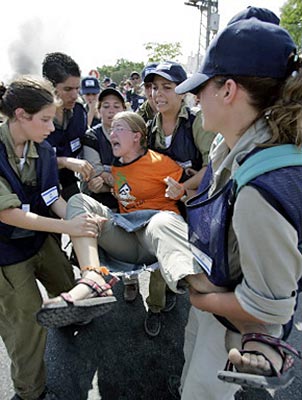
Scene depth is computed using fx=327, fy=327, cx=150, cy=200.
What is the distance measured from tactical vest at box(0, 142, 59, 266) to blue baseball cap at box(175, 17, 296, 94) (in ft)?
3.59

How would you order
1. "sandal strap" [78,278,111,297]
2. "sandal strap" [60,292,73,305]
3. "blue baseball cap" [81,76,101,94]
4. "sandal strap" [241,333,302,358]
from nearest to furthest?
"sandal strap" [241,333,302,358] → "sandal strap" [60,292,73,305] → "sandal strap" [78,278,111,297] → "blue baseball cap" [81,76,101,94]

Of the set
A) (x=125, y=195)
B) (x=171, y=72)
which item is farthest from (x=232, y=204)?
(x=171, y=72)

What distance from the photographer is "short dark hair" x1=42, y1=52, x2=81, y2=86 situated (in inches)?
Result: 96.2

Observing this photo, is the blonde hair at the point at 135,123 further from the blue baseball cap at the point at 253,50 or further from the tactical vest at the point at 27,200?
the blue baseball cap at the point at 253,50

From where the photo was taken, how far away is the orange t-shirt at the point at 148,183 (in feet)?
7.22

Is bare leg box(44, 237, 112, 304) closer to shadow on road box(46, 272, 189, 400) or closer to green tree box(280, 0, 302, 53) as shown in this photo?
shadow on road box(46, 272, 189, 400)

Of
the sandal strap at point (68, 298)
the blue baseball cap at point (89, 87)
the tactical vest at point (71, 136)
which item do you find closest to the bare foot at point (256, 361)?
the sandal strap at point (68, 298)

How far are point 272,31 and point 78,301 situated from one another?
1186 mm

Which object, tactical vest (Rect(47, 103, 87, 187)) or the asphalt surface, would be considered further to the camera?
tactical vest (Rect(47, 103, 87, 187))

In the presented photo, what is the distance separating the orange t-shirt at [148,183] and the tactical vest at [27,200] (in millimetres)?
525

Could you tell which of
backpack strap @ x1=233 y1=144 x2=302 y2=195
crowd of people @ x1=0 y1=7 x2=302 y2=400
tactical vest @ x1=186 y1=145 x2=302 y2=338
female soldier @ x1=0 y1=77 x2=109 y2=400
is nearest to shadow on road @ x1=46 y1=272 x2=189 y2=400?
crowd of people @ x1=0 y1=7 x2=302 y2=400

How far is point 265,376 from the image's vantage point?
3.12 feet

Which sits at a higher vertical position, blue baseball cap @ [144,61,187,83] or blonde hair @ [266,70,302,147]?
blonde hair @ [266,70,302,147]

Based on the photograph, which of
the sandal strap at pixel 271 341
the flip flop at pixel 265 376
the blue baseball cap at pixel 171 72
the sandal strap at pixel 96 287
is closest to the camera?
the flip flop at pixel 265 376
